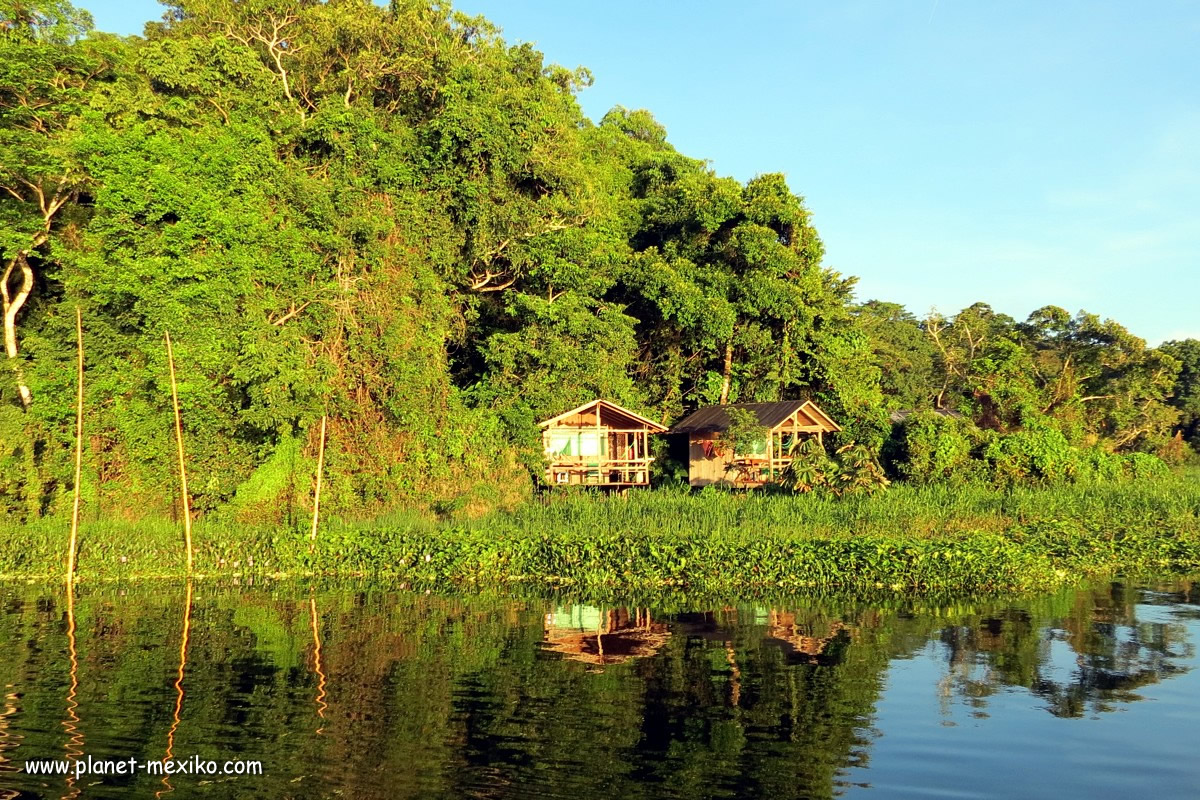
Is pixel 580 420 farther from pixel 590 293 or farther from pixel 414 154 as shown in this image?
pixel 414 154

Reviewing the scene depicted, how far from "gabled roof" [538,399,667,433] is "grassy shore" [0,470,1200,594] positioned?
6.08 m

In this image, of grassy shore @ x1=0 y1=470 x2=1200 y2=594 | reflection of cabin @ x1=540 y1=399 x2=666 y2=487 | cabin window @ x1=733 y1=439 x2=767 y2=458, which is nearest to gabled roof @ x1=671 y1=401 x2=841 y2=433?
cabin window @ x1=733 y1=439 x2=767 y2=458

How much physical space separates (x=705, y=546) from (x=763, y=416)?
13755 mm

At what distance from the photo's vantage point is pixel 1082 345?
4031 cm

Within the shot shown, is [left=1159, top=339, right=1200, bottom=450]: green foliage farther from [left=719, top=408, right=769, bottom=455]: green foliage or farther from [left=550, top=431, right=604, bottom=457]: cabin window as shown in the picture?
[left=550, top=431, right=604, bottom=457]: cabin window

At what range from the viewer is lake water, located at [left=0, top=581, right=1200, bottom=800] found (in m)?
9.55

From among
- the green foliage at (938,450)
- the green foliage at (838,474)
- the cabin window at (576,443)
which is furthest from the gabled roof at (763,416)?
the cabin window at (576,443)

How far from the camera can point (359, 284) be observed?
1059 inches

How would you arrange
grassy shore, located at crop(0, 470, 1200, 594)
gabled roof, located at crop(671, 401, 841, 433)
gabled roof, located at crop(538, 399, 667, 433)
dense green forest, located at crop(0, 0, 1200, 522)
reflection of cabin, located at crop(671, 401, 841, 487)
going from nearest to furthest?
1. grassy shore, located at crop(0, 470, 1200, 594)
2. dense green forest, located at crop(0, 0, 1200, 522)
3. gabled roof, located at crop(538, 399, 667, 433)
4. gabled roof, located at crop(671, 401, 841, 433)
5. reflection of cabin, located at crop(671, 401, 841, 487)

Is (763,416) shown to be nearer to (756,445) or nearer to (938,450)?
(756,445)

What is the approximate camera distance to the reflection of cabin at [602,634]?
48.1 feet

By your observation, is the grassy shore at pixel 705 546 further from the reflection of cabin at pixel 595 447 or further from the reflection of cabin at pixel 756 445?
the reflection of cabin at pixel 756 445

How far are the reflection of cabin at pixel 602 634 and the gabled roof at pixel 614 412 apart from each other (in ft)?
43.8

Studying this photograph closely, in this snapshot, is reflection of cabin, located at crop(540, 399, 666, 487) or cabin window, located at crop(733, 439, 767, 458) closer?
reflection of cabin, located at crop(540, 399, 666, 487)
